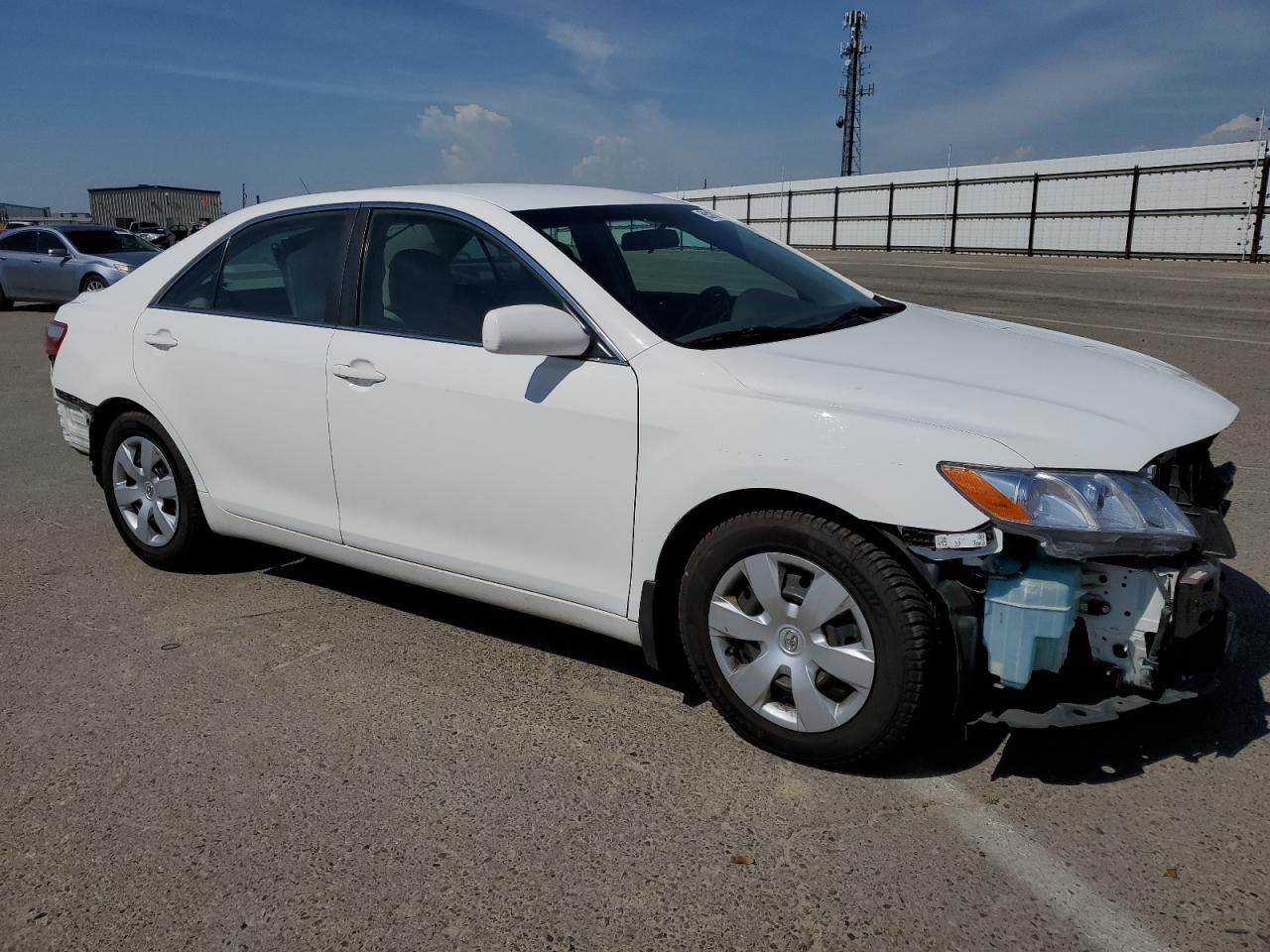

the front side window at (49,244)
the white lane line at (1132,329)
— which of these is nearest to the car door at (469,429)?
the white lane line at (1132,329)

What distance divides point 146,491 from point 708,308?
107 inches

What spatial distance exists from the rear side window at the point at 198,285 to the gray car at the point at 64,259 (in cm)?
1461

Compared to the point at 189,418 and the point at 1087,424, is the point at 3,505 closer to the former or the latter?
the point at 189,418

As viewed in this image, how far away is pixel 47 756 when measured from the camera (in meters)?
3.19

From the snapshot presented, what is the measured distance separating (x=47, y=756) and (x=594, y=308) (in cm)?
214

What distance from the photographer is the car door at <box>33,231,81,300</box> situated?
59.0ft

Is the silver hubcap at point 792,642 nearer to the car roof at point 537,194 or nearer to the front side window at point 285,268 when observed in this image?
the car roof at point 537,194

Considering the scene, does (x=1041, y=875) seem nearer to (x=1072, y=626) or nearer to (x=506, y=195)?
(x=1072, y=626)

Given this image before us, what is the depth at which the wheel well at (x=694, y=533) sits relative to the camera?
2.85 m

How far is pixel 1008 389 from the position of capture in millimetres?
2920

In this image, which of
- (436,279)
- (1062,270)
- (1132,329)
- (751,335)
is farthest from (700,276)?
(1062,270)

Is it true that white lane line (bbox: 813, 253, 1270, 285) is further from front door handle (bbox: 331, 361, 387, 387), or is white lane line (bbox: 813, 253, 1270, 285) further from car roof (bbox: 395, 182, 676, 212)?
front door handle (bbox: 331, 361, 387, 387)

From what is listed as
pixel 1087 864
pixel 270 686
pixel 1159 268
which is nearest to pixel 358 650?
pixel 270 686

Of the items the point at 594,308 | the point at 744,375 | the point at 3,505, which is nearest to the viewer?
the point at 744,375
